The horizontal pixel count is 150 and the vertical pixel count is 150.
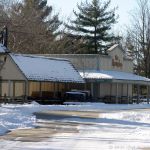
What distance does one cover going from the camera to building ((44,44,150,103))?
56812 mm

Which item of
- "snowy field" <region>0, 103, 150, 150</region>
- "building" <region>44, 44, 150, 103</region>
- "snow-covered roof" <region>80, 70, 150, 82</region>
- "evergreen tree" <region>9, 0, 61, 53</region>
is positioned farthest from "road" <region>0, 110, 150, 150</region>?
"evergreen tree" <region>9, 0, 61, 53</region>

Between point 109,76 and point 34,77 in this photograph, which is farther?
point 109,76

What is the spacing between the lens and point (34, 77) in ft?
157

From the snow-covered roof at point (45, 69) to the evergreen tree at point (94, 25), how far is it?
28.4m

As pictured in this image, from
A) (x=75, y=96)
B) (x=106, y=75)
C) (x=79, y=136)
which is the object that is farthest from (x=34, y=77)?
(x=79, y=136)

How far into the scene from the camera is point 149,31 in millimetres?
83562

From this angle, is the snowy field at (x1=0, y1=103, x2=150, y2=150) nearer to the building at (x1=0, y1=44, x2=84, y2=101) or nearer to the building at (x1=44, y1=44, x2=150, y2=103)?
the building at (x1=0, y1=44, x2=84, y2=101)

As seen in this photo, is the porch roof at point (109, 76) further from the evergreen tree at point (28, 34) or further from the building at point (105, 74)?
the evergreen tree at point (28, 34)

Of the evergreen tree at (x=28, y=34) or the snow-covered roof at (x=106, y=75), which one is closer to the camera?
the snow-covered roof at (x=106, y=75)

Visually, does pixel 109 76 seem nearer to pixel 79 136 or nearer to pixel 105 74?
pixel 105 74

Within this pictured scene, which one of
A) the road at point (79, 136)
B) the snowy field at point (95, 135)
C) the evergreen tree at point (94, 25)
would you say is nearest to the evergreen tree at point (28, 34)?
the evergreen tree at point (94, 25)

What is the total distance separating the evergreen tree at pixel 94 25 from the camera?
83.8 m

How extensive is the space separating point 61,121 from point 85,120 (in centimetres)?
153

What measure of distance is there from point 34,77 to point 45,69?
325 centimetres
